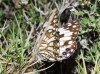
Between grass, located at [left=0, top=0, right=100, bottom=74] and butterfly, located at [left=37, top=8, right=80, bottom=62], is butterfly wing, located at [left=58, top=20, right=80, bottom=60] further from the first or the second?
grass, located at [left=0, top=0, right=100, bottom=74]

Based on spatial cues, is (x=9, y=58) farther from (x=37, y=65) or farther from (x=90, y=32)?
(x=90, y=32)

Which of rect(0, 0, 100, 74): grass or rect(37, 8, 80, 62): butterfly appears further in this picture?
rect(37, 8, 80, 62): butterfly

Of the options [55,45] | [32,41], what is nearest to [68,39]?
[55,45]

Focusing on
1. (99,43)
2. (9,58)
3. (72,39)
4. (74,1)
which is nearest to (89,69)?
(99,43)

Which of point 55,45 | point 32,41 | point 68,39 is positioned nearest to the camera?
point 55,45

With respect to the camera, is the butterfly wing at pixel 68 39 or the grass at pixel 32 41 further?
the butterfly wing at pixel 68 39

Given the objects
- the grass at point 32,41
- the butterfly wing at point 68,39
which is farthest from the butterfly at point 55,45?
the grass at point 32,41

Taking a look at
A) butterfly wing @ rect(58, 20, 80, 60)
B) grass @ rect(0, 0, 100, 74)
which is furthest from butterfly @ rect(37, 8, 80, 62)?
grass @ rect(0, 0, 100, 74)

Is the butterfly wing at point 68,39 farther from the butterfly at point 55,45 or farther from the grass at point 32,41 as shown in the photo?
the grass at point 32,41

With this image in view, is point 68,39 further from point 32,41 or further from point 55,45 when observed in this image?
point 32,41
